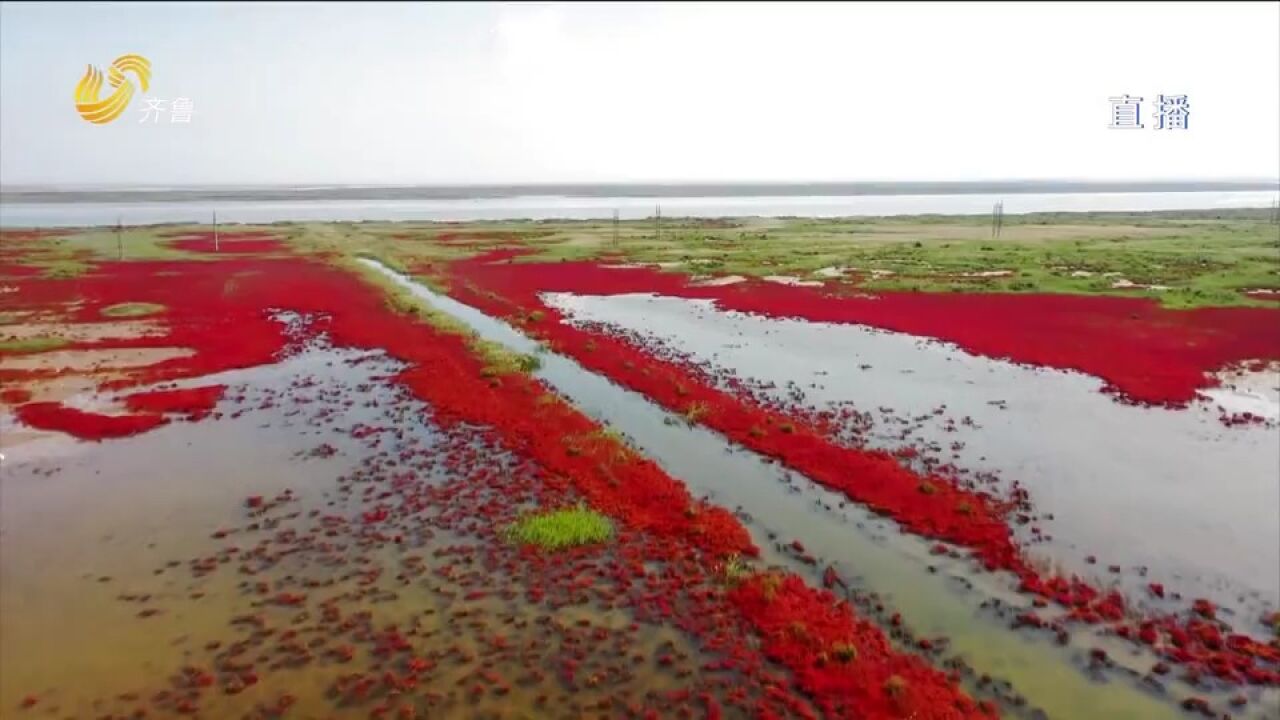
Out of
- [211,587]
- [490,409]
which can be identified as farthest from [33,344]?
[211,587]

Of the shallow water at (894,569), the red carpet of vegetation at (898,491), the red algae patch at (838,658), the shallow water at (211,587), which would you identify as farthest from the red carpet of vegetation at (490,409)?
the red carpet of vegetation at (898,491)

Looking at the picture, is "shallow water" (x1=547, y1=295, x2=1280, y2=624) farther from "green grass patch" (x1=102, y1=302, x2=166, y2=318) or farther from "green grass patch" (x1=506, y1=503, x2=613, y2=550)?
"green grass patch" (x1=102, y1=302, x2=166, y2=318)

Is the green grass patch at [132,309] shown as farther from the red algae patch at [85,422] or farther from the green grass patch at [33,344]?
the red algae patch at [85,422]

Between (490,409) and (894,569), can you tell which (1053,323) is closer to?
(894,569)

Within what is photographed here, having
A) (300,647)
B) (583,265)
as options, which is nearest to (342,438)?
(300,647)

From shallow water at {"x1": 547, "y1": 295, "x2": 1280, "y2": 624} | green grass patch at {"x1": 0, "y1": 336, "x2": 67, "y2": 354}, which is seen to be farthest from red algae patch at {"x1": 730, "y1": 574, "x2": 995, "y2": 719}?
green grass patch at {"x1": 0, "y1": 336, "x2": 67, "y2": 354}

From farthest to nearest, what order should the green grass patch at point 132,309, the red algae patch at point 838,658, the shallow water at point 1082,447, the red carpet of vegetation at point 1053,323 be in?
the green grass patch at point 132,309
the red carpet of vegetation at point 1053,323
the shallow water at point 1082,447
the red algae patch at point 838,658
